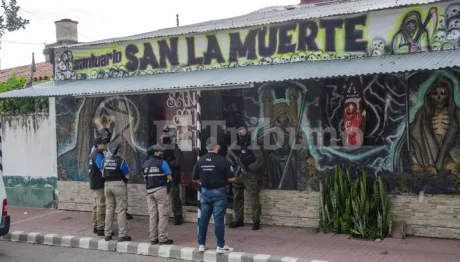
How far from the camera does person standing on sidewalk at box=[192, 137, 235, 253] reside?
7602mm

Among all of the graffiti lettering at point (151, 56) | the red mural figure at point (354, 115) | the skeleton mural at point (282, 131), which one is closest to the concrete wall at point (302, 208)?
the skeleton mural at point (282, 131)

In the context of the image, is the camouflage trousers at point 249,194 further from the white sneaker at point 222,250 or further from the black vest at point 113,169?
the black vest at point 113,169

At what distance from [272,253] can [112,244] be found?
2912 millimetres

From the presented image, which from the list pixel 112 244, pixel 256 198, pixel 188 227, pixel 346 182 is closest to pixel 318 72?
pixel 346 182

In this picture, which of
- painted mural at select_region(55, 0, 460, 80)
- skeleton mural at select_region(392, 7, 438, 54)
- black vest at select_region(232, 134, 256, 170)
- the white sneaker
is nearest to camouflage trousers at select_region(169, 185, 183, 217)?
black vest at select_region(232, 134, 256, 170)

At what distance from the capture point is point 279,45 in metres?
9.21

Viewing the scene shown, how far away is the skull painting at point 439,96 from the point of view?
7.88 metres

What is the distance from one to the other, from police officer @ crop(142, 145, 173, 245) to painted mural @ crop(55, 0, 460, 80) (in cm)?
252

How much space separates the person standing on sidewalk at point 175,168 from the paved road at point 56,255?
1.73 metres

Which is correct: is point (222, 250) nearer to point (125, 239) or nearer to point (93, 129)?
point (125, 239)

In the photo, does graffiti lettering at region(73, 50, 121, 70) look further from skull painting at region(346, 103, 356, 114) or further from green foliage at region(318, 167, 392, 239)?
green foliage at region(318, 167, 392, 239)

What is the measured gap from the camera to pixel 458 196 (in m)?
7.79

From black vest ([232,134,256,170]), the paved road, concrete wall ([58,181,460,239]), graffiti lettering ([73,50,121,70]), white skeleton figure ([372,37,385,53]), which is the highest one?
graffiti lettering ([73,50,121,70])

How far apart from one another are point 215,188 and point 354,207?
239 cm
